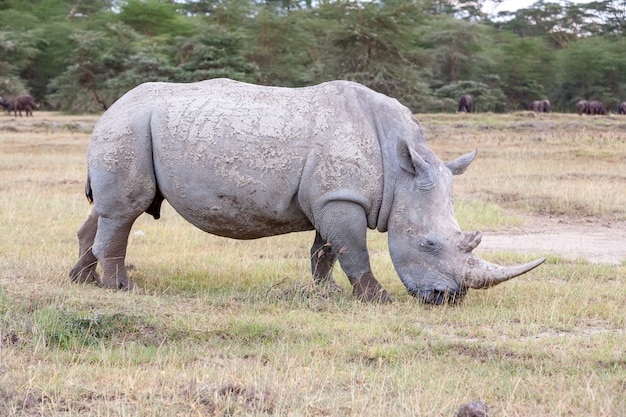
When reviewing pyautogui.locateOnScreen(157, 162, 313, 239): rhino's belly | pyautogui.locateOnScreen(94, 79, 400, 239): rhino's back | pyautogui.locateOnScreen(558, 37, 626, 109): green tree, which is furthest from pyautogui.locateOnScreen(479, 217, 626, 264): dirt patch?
pyautogui.locateOnScreen(558, 37, 626, 109): green tree

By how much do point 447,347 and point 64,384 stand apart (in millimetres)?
2414

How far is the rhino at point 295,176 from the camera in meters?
6.94

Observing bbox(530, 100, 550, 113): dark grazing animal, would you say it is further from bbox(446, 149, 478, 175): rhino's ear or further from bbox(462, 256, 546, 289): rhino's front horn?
bbox(462, 256, 546, 289): rhino's front horn

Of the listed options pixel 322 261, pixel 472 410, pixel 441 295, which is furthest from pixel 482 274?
pixel 472 410

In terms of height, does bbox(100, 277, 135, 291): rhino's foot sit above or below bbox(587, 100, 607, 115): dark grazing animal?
above

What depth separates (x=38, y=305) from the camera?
6164 millimetres

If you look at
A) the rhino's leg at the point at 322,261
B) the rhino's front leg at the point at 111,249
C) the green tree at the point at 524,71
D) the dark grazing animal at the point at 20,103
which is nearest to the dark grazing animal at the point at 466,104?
the green tree at the point at 524,71

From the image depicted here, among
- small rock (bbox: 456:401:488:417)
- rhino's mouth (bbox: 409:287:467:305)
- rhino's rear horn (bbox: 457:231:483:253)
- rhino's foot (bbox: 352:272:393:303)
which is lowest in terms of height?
rhino's foot (bbox: 352:272:393:303)

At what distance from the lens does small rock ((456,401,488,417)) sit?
4258mm

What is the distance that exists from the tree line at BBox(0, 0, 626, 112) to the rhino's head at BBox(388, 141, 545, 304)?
86.5 feet

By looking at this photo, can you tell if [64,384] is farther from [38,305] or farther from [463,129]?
[463,129]

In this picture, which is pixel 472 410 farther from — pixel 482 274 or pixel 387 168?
pixel 387 168

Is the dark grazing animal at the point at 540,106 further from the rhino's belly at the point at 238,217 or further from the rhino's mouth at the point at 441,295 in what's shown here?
the rhino's mouth at the point at 441,295

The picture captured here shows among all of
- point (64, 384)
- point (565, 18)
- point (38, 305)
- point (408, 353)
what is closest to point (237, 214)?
point (38, 305)
